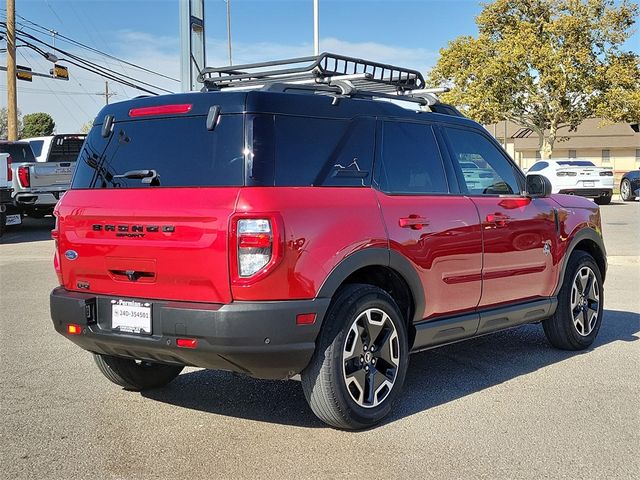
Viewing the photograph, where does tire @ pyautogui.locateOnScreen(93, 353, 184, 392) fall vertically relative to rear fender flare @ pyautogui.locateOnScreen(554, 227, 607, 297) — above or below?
below

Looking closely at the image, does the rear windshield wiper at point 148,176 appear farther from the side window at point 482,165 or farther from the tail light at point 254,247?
the side window at point 482,165

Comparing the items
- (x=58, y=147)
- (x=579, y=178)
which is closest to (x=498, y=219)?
(x=58, y=147)

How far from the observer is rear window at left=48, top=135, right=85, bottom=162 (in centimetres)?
2144

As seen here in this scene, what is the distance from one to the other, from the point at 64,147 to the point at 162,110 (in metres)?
18.3

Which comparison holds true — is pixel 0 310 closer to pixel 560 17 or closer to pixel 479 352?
pixel 479 352

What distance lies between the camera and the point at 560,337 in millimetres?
6543

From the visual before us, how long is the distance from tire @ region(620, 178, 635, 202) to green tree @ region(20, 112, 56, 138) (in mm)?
48999

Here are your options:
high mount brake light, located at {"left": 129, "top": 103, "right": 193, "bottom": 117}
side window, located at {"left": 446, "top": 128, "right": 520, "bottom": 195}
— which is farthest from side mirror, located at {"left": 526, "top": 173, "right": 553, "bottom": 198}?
high mount brake light, located at {"left": 129, "top": 103, "right": 193, "bottom": 117}

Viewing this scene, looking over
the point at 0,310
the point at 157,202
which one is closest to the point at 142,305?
the point at 157,202

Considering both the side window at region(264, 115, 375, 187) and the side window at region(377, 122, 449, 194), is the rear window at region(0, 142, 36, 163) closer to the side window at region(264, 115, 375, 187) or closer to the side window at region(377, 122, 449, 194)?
the side window at region(377, 122, 449, 194)

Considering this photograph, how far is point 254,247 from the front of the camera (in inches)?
160

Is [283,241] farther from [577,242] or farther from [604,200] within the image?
[604,200]

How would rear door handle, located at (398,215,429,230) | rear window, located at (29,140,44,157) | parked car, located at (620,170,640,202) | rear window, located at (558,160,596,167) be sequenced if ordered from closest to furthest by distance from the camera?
1. rear door handle, located at (398,215,429,230)
2. rear window, located at (29,140,44,157)
3. rear window, located at (558,160,596,167)
4. parked car, located at (620,170,640,202)

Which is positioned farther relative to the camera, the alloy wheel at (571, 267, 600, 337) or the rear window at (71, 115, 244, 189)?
the alloy wheel at (571, 267, 600, 337)
